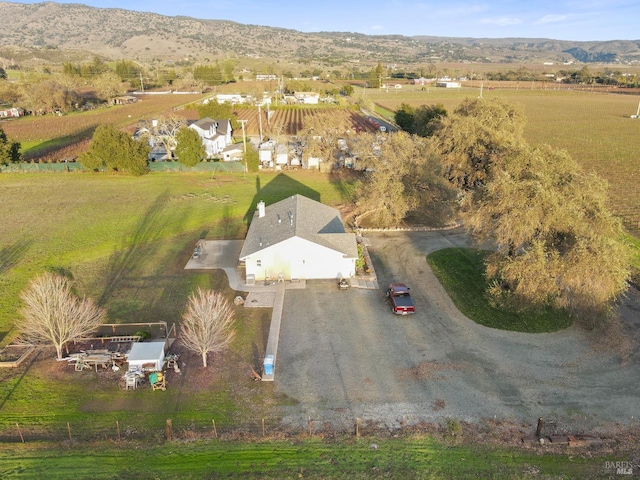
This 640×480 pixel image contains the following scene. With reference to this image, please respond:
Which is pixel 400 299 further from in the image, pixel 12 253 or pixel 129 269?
pixel 12 253

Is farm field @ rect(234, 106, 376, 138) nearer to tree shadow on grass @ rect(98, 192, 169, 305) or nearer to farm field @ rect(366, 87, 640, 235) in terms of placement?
farm field @ rect(366, 87, 640, 235)

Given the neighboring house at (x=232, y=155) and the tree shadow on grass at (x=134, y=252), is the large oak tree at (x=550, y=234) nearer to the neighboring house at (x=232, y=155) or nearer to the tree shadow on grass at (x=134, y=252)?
the tree shadow on grass at (x=134, y=252)

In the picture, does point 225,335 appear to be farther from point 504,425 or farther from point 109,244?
point 109,244

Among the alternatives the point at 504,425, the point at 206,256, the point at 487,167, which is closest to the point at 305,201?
the point at 206,256

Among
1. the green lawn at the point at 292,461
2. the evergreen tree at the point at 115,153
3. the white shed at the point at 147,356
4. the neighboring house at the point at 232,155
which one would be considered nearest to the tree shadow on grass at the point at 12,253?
the white shed at the point at 147,356

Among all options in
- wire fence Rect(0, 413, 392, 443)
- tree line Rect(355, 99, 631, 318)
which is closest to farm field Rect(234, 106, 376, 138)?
tree line Rect(355, 99, 631, 318)
